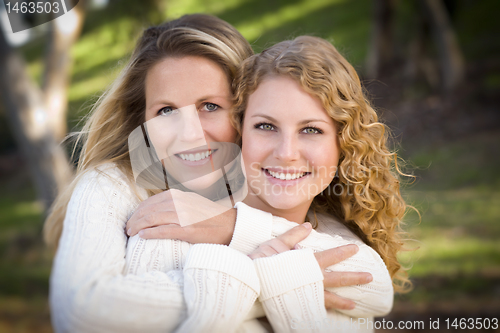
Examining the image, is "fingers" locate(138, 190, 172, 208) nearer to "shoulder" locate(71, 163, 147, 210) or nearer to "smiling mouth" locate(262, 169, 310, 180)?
"shoulder" locate(71, 163, 147, 210)

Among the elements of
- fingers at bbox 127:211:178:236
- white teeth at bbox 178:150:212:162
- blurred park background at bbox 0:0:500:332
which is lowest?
blurred park background at bbox 0:0:500:332

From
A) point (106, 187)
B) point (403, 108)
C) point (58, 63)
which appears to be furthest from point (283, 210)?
point (403, 108)

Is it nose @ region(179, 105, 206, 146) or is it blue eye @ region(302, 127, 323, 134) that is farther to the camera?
nose @ region(179, 105, 206, 146)

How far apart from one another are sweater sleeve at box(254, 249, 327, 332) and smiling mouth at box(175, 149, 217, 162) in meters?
0.74

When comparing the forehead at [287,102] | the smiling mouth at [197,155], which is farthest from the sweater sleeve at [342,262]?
the forehead at [287,102]

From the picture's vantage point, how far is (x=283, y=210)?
86.4 inches

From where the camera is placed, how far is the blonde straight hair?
2.18 m

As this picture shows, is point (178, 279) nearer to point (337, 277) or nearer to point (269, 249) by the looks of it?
point (269, 249)

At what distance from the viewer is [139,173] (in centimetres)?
226

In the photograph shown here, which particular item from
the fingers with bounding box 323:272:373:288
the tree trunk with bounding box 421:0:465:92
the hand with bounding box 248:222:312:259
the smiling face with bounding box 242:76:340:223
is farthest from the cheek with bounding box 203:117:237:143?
the tree trunk with bounding box 421:0:465:92

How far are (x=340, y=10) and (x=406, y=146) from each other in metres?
4.62

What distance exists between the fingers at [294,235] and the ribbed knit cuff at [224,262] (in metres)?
0.27

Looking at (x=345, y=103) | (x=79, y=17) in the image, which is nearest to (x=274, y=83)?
(x=345, y=103)

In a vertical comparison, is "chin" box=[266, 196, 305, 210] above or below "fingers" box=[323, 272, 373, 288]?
above
